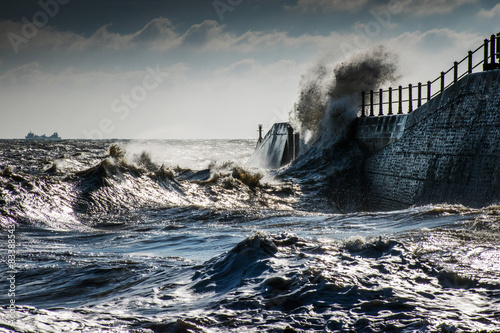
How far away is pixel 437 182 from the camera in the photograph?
11938mm

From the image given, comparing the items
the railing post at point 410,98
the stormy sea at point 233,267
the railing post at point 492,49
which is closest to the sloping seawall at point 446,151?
the railing post at point 410,98

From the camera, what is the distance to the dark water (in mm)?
3746

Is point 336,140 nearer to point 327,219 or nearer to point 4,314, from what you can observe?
point 327,219

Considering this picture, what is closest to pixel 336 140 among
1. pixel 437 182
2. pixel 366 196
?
pixel 366 196

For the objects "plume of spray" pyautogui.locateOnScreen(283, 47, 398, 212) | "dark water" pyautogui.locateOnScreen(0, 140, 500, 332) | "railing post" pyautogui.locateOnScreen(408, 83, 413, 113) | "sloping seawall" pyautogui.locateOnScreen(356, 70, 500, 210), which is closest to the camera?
"dark water" pyautogui.locateOnScreen(0, 140, 500, 332)

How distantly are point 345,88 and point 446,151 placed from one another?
9.85 m

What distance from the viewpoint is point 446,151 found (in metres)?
11.7

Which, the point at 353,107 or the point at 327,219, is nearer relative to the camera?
the point at 327,219

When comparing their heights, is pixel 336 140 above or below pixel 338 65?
below

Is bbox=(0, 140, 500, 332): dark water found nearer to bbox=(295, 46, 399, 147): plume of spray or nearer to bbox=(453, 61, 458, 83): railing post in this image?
bbox=(453, 61, 458, 83): railing post

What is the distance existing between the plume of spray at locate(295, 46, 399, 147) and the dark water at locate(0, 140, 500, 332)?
10346 mm

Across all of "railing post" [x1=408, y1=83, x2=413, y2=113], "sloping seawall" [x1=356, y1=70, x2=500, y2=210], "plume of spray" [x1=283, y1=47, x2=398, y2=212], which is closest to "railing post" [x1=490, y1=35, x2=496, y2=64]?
"sloping seawall" [x1=356, y1=70, x2=500, y2=210]

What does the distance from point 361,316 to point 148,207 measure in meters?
9.53

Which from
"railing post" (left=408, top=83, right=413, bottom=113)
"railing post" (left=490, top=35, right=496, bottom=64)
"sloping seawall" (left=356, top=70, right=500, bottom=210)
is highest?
"railing post" (left=490, top=35, right=496, bottom=64)
